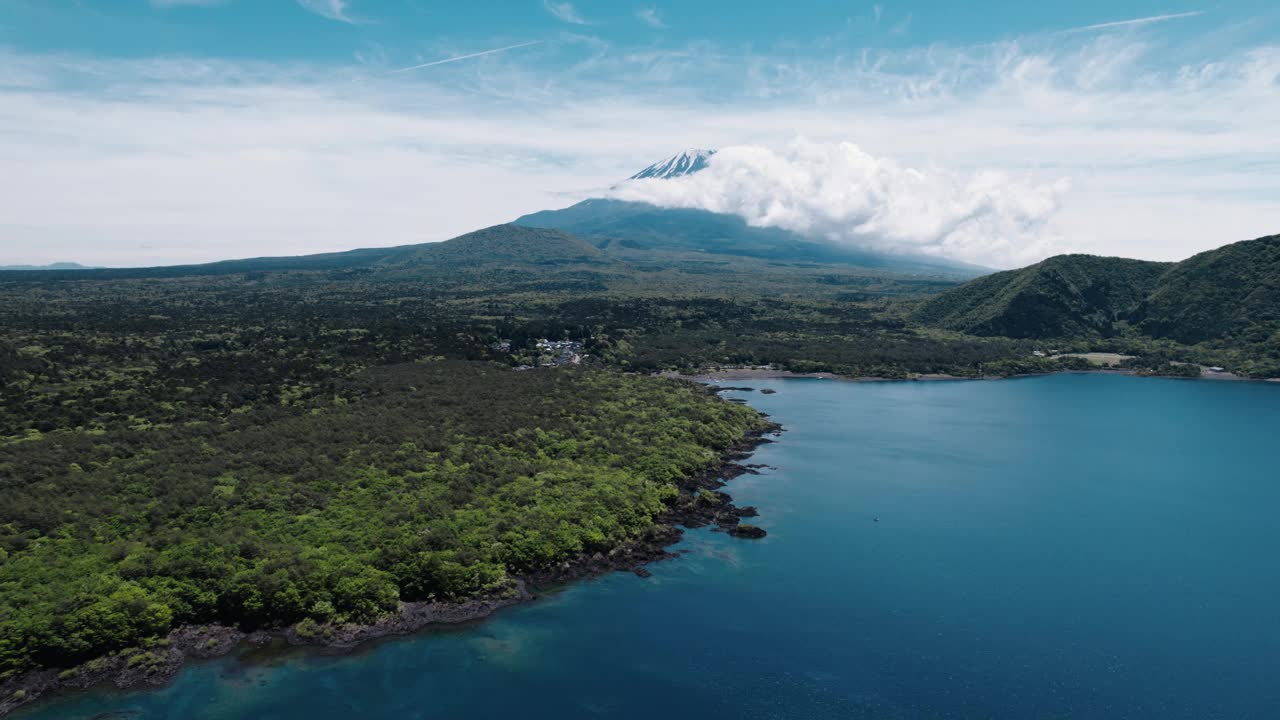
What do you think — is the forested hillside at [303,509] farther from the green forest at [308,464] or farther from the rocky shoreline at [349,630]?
the rocky shoreline at [349,630]

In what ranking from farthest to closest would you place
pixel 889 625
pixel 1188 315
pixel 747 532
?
pixel 1188 315
pixel 747 532
pixel 889 625

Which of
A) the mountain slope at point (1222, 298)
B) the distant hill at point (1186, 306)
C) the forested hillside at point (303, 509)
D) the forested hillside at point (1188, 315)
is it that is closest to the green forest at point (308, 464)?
the forested hillside at point (303, 509)

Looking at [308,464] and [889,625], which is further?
[308,464]

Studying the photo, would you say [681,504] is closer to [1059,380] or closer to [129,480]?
[129,480]

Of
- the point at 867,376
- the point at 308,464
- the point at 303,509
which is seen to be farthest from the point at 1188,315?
the point at 303,509

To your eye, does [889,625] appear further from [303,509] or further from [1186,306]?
[1186,306]
